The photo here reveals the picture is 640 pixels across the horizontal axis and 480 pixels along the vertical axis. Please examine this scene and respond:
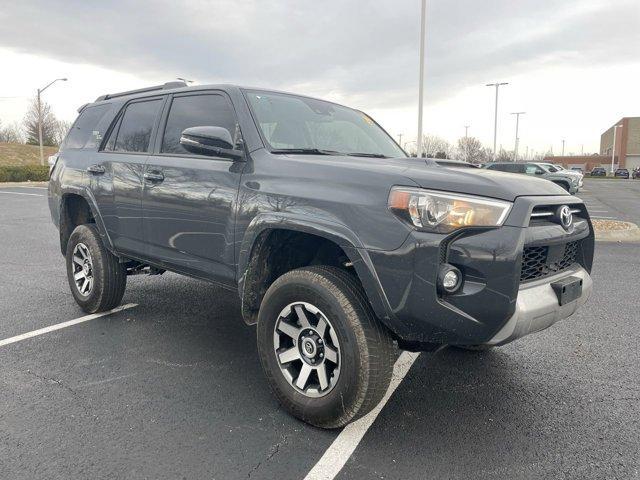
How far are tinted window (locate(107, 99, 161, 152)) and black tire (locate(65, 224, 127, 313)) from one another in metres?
0.88

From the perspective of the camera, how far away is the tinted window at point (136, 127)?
4.17 meters

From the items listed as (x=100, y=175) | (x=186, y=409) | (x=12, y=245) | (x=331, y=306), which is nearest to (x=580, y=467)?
(x=331, y=306)

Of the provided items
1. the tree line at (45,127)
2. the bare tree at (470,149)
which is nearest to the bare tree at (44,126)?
the tree line at (45,127)

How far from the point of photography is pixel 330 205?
2711mm

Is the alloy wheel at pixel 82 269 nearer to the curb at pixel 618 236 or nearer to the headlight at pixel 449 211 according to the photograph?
the headlight at pixel 449 211

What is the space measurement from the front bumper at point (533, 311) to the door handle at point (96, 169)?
142 inches

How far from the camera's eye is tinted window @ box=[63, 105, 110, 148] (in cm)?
483

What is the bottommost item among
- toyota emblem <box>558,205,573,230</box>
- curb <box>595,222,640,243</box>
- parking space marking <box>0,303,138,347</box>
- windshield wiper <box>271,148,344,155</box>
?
curb <box>595,222,640,243</box>

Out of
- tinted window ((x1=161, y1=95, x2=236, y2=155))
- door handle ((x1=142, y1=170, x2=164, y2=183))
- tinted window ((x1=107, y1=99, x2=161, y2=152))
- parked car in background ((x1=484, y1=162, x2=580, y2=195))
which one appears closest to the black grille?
tinted window ((x1=161, y1=95, x2=236, y2=155))

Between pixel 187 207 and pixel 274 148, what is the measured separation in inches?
32.0

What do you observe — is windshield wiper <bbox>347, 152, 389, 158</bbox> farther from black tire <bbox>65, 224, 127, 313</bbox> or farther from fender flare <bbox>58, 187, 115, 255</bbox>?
black tire <bbox>65, 224, 127, 313</bbox>

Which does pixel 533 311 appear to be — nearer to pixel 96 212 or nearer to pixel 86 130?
pixel 96 212

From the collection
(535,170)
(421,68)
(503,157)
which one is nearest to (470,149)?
(503,157)

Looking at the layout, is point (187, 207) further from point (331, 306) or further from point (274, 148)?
point (331, 306)
